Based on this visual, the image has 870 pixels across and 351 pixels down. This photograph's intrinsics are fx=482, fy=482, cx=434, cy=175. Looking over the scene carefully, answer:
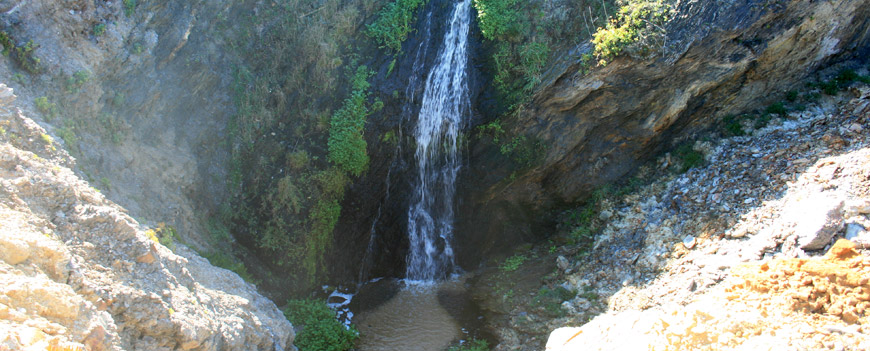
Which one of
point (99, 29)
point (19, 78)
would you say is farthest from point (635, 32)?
point (19, 78)

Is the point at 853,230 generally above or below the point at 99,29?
below

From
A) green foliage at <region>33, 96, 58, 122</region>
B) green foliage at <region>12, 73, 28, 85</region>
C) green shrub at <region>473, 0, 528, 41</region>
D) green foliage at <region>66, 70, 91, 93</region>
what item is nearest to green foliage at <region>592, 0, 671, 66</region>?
green shrub at <region>473, 0, 528, 41</region>

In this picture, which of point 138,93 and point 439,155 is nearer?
point 138,93

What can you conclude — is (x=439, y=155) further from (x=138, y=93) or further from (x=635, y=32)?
(x=138, y=93)

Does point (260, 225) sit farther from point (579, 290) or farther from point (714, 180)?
point (714, 180)

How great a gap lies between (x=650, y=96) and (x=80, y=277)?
834 cm

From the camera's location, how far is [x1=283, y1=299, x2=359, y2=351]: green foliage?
24.1 feet

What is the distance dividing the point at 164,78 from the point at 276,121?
6.55 feet

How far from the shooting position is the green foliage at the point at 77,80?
21.1 feet

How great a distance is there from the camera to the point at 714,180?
24.9ft

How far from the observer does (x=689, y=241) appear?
6922mm

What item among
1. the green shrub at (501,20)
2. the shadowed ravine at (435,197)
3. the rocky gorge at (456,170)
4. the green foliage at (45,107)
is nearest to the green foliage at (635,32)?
the rocky gorge at (456,170)

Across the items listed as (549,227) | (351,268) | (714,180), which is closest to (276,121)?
(351,268)

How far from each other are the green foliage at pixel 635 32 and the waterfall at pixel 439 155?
2.62 meters
